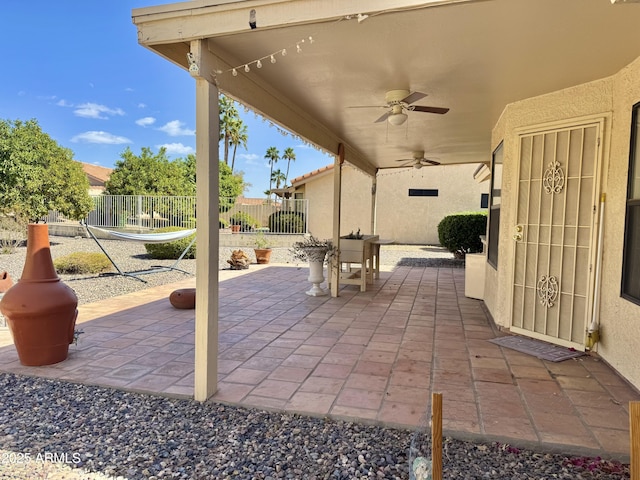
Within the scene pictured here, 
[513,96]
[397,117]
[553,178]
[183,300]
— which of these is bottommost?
[183,300]

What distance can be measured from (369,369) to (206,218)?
171 cm

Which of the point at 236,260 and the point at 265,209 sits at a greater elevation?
the point at 265,209

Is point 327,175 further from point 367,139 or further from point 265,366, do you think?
point 265,366

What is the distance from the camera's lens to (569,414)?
2402 millimetres

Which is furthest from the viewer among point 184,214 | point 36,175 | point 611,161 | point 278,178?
point 278,178

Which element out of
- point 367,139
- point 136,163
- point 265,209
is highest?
point 136,163

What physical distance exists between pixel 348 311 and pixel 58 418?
10.9 feet

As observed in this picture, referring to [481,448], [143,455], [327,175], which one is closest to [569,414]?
[481,448]

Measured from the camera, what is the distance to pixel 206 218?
8.46ft

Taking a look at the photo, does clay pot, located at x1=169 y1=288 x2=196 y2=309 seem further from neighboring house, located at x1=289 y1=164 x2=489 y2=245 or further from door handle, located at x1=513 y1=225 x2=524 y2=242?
neighboring house, located at x1=289 y1=164 x2=489 y2=245

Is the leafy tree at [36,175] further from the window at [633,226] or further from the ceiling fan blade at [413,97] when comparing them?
the window at [633,226]

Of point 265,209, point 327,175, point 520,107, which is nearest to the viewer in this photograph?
point 520,107

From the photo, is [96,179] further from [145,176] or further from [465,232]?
[465,232]

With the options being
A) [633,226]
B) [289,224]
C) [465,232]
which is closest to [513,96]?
[633,226]
